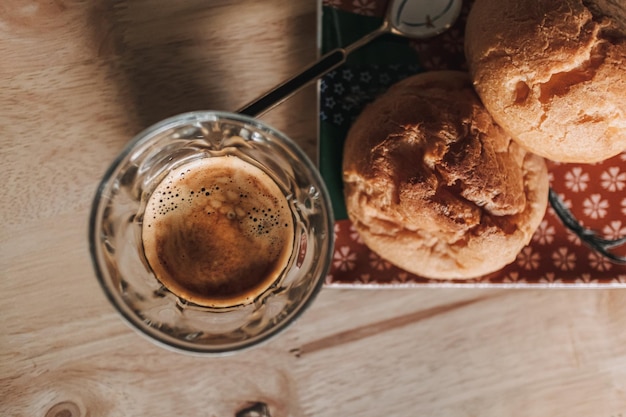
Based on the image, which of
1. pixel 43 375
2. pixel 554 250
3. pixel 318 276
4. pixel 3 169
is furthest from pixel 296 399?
pixel 3 169

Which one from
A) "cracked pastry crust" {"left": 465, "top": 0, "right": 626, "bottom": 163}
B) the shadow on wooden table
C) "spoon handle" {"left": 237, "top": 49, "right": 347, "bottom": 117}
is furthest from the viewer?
the shadow on wooden table

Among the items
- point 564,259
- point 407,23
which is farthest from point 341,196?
point 564,259

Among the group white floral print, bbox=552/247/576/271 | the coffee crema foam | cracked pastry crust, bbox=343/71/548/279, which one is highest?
cracked pastry crust, bbox=343/71/548/279

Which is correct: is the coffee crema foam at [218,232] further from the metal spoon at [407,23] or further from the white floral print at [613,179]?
the white floral print at [613,179]

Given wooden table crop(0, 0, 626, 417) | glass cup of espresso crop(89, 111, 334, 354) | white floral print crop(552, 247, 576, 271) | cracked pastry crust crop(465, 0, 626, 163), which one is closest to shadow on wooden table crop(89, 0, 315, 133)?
wooden table crop(0, 0, 626, 417)

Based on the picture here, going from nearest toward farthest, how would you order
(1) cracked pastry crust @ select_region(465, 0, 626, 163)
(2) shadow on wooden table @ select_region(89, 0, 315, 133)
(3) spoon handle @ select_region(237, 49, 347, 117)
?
(1) cracked pastry crust @ select_region(465, 0, 626, 163)
(3) spoon handle @ select_region(237, 49, 347, 117)
(2) shadow on wooden table @ select_region(89, 0, 315, 133)

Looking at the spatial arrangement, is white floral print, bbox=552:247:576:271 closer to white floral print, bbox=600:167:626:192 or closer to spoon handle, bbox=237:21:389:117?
white floral print, bbox=600:167:626:192

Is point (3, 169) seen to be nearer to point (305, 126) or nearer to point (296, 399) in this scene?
point (305, 126)
